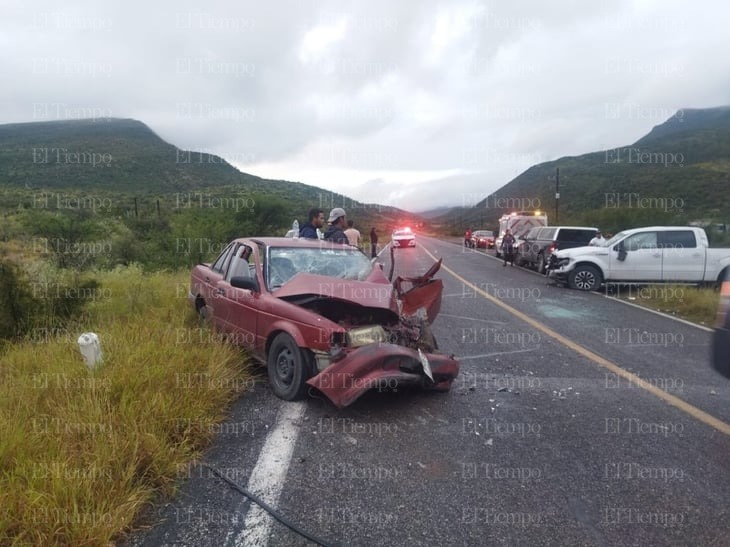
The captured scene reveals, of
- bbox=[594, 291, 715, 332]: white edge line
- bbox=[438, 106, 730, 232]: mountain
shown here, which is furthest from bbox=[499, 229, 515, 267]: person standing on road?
bbox=[438, 106, 730, 232]: mountain

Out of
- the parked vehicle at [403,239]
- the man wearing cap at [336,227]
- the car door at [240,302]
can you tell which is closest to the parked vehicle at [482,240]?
the parked vehicle at [403,239]

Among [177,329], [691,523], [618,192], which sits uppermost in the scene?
[618,192]

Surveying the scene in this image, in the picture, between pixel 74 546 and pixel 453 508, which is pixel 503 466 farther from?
pixel 74 546

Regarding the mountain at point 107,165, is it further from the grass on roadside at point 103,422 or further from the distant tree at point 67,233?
the grass on roadside at point 103,422

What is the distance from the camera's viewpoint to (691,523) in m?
2.79

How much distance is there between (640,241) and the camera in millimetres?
13164

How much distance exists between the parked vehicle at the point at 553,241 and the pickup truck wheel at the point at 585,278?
338 centimetres

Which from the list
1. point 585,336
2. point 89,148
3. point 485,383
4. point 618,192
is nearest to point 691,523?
point 485,383

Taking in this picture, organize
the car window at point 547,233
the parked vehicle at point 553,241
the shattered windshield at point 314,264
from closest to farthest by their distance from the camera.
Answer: the shattered windshield at point 314,264 → the parked vehicle at point 553,241 → the car window at point 547,233

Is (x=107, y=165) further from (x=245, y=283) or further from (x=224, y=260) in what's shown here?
(x=245, y=283)

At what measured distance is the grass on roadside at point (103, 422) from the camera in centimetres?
257

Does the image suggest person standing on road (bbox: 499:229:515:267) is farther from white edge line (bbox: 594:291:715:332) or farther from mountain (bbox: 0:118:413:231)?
mountain (bbox: 0:118:413:231)

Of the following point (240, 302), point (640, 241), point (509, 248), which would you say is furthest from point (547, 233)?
point (240, 302)

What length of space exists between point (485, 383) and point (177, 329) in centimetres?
372
